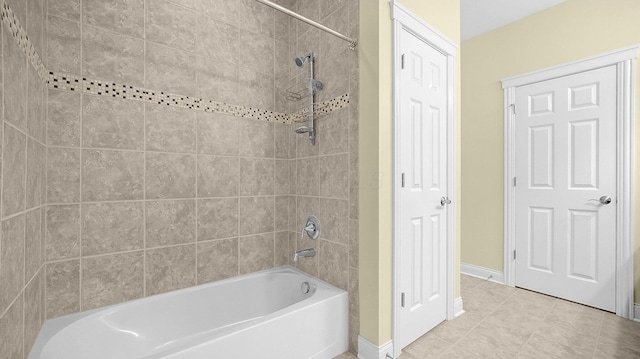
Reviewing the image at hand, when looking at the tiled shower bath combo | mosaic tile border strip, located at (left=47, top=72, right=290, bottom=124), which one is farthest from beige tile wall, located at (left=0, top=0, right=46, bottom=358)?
mosaic tile border strip, located at (left=47, top=72, right=290, bottom=124)

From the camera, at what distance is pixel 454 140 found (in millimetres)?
2062

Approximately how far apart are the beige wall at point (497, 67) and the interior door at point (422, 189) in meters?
1.24

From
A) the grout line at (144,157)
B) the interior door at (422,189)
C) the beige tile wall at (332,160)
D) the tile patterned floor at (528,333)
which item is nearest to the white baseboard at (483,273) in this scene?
the tile patterned floor at (528,333)

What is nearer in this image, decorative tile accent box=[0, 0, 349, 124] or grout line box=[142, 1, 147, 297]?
decorative tile accent box=[0, 0, 349, 124]

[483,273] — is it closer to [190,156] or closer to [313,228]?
[313,228]

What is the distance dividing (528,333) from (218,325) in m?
2.10

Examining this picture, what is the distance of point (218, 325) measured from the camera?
178cm

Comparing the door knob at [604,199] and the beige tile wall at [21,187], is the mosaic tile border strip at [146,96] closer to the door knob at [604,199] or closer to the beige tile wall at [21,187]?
the beige tile wall at [21,187]

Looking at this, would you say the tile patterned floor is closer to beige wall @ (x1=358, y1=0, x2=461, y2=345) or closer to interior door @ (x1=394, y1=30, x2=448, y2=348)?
interior door @ (x1=394, y1=30, x2=448, y2=348)

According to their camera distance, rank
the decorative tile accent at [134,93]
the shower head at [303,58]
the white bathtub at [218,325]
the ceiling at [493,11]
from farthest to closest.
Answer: the ceiling at [493,11]
the shower head at [303,58]
the white bathtub at [218,325]
the decorative tile accent at [134,93]

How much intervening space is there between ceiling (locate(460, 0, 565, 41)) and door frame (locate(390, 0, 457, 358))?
89 cm

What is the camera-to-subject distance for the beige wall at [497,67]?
7.46ft

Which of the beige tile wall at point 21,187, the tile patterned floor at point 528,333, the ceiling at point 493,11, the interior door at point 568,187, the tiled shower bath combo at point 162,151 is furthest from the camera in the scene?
the ceiling at point 493,11

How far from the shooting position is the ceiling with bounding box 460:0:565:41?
98.0 inches
